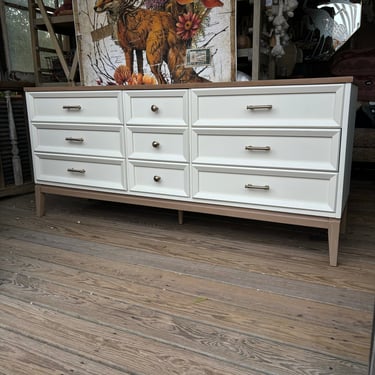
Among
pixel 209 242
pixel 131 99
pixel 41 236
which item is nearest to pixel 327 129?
pixel 209 242

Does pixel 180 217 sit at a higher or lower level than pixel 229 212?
lower

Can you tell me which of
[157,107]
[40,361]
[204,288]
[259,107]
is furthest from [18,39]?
[40,361]

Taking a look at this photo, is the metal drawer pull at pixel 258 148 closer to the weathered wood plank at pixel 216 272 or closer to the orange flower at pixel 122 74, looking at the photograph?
the weathered wood plank at pixel 216 272

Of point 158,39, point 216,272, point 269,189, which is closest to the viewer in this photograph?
point 216,272

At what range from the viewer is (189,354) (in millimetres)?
930

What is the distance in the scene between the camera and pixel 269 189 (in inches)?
58.8

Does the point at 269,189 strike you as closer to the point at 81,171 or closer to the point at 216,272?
the point at 216,272

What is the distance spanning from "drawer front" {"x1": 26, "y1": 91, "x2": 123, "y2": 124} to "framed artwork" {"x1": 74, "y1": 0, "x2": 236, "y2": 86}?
0.38 meters

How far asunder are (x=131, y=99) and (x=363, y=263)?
3.97 feet

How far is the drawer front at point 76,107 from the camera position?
1734 millimetres

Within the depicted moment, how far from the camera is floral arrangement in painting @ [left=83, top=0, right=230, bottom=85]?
1877mm

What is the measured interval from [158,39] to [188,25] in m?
0.19

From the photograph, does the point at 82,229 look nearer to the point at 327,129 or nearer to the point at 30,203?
the point at 30,203

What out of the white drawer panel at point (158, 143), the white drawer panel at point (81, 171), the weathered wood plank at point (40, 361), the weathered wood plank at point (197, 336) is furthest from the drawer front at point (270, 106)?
the weathered wood plank at point (40, 361)
